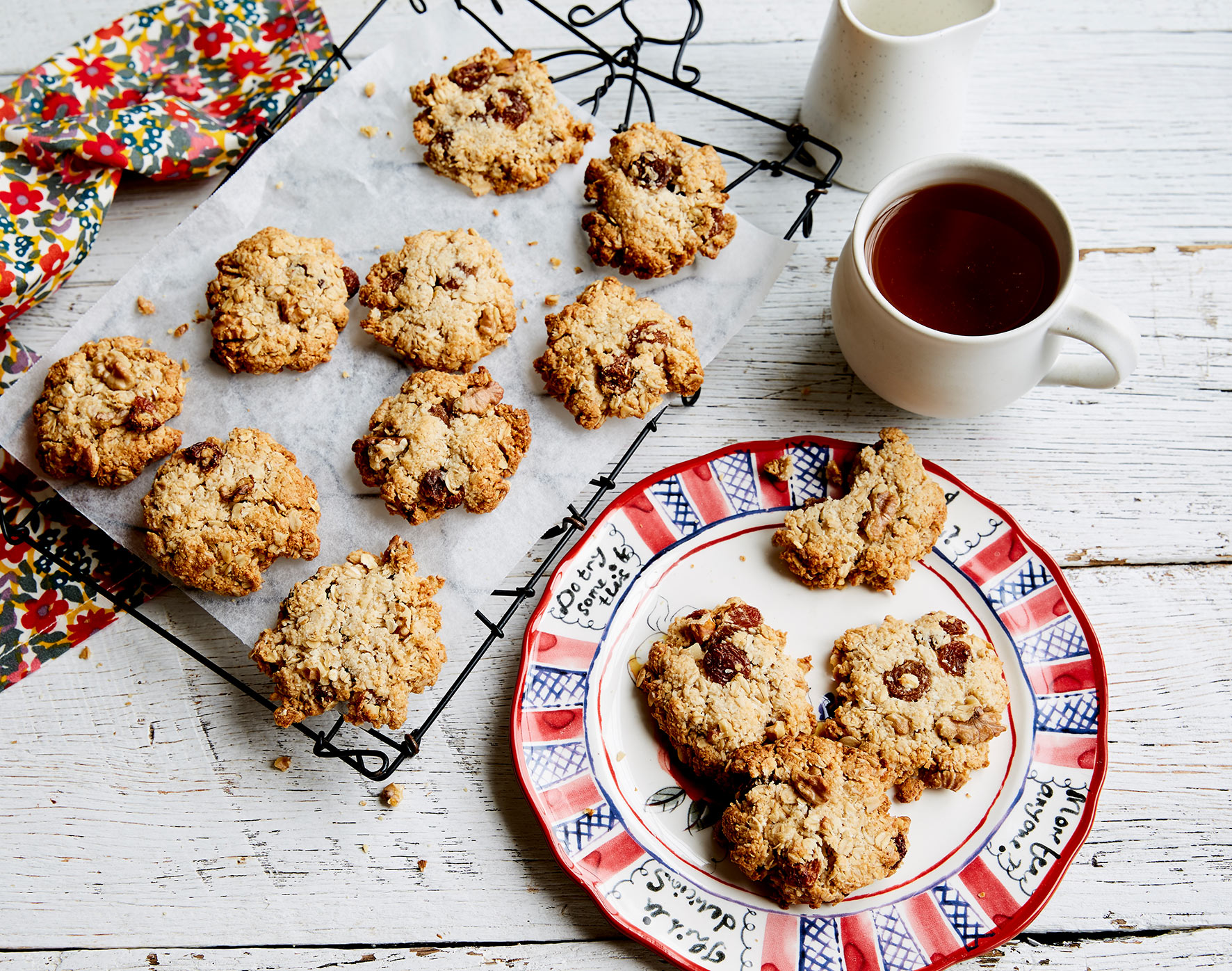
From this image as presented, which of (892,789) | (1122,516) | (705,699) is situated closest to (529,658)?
(705,699)

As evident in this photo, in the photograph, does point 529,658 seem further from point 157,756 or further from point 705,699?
point 157,756

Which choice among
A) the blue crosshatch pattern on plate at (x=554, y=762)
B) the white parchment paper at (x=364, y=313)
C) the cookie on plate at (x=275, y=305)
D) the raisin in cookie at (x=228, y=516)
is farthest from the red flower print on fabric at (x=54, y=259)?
the blue crosshatch pattern on plate at (x=554, y=762)

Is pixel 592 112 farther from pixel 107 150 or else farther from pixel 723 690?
pixel 723 690

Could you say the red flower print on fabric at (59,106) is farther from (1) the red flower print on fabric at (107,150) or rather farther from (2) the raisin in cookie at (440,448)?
(2) the raisin in cookie at (440,448)

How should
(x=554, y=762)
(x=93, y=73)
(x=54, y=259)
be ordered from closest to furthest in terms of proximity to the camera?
1. (x=554, y=762)
2. (x=54, y=259)
3. (x=93, y=73)

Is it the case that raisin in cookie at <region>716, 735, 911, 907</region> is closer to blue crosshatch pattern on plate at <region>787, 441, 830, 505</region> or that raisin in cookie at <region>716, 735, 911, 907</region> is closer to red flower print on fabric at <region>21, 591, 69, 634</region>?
blue crosshatch pattern on plate at <region>787, 441, 830, 505</region>

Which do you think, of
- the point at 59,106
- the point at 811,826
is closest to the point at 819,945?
the point at 811,826
